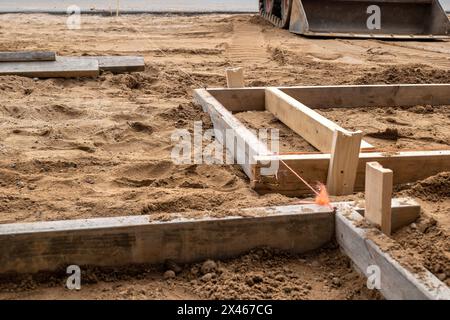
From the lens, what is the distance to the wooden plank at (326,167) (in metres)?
2.82

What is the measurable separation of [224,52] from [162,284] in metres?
5.77

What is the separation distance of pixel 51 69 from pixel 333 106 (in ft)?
8.84

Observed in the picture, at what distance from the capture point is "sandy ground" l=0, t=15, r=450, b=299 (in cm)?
251

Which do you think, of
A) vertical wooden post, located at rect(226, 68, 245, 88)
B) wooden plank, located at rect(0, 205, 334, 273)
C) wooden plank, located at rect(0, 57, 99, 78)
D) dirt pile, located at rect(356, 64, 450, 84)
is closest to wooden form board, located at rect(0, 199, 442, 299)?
wooden plank, located at rect(0, 205, 334, 273)

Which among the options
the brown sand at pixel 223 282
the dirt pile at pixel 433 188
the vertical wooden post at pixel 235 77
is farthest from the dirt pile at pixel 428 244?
the vertical wooden post at pixel 235 77

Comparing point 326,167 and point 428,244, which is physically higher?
point 326,167

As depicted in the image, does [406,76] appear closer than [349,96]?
No

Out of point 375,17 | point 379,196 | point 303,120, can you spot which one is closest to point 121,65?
point 303,120

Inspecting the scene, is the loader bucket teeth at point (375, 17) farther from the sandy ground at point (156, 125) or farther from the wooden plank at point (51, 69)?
the wooden plank at point (51, 69)

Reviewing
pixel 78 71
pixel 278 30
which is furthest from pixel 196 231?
pixel 278 30

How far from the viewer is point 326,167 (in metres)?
2.86

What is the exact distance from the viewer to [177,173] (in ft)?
10.0

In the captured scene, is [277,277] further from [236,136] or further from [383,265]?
[236,136]

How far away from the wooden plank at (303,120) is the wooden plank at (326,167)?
7.4 inches
